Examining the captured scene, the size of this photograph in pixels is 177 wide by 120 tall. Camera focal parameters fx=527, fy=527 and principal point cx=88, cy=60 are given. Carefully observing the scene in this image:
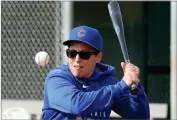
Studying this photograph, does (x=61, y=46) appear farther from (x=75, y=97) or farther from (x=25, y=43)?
(x=75, y=97)

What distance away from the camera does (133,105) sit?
284 cm

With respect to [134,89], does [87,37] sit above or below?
above

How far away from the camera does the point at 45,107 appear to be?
271 cm

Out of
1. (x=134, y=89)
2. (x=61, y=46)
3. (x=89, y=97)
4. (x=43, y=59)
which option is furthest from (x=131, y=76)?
(x=61, y=46)

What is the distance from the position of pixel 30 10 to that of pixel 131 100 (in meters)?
2.72

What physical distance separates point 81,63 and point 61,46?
2.42m

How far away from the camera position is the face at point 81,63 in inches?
105

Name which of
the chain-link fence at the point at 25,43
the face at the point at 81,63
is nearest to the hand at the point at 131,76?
the face at the point at 81,63

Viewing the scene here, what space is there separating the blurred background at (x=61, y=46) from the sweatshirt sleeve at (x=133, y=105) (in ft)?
6.39

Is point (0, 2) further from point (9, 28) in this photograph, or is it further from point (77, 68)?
point (77, 68)

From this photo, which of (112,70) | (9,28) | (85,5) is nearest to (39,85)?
(9,28)

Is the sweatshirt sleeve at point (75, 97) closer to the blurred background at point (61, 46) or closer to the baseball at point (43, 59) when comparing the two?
the baseball at point (43, 59)

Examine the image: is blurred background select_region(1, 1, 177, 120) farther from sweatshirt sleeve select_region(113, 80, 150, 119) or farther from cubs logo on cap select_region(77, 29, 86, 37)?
cubs logo on cap select_region(77, 29, 86, 37)

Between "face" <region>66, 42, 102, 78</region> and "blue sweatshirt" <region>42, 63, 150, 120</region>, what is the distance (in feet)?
0.10
